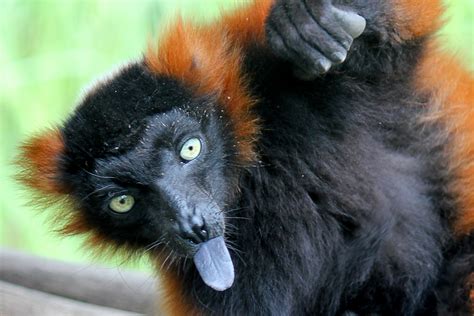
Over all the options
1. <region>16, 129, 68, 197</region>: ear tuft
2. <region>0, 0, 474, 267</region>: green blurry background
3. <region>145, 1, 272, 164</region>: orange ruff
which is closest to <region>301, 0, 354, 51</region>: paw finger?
<region>145, 1, 272, 164</region>: orange ruff

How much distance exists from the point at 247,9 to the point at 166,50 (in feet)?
1.44

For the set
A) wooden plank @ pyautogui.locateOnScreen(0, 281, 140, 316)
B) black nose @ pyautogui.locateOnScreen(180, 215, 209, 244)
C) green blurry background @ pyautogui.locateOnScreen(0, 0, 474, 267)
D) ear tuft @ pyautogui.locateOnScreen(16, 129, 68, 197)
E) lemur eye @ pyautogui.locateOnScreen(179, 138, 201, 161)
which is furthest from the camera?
green blurry background @ pyautogui.locateOnScreen(0, 0, 474, 267)

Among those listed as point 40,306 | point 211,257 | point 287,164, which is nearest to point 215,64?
point 287,164

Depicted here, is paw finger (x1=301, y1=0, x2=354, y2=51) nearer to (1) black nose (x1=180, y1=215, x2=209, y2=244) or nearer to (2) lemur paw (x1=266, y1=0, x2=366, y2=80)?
(2) lemur paw (x1=266, y1=0, x2=366, y2=80)

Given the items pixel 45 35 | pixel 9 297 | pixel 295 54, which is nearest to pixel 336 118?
Answer: pixel 295 54

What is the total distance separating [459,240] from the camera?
3.30 m

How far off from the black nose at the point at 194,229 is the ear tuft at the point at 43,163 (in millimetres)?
544

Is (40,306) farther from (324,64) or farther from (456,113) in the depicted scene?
(456,113)

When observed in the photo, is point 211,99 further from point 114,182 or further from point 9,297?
point 9,297

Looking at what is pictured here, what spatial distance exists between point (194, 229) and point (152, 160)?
27 cm

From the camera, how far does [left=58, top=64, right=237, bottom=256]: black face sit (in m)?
2.94

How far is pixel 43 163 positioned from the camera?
3217 millimetres

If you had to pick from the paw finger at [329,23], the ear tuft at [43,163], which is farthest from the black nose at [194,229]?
the paw finger at [329,23]

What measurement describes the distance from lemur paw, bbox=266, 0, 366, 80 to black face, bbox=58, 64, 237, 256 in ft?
1.13
